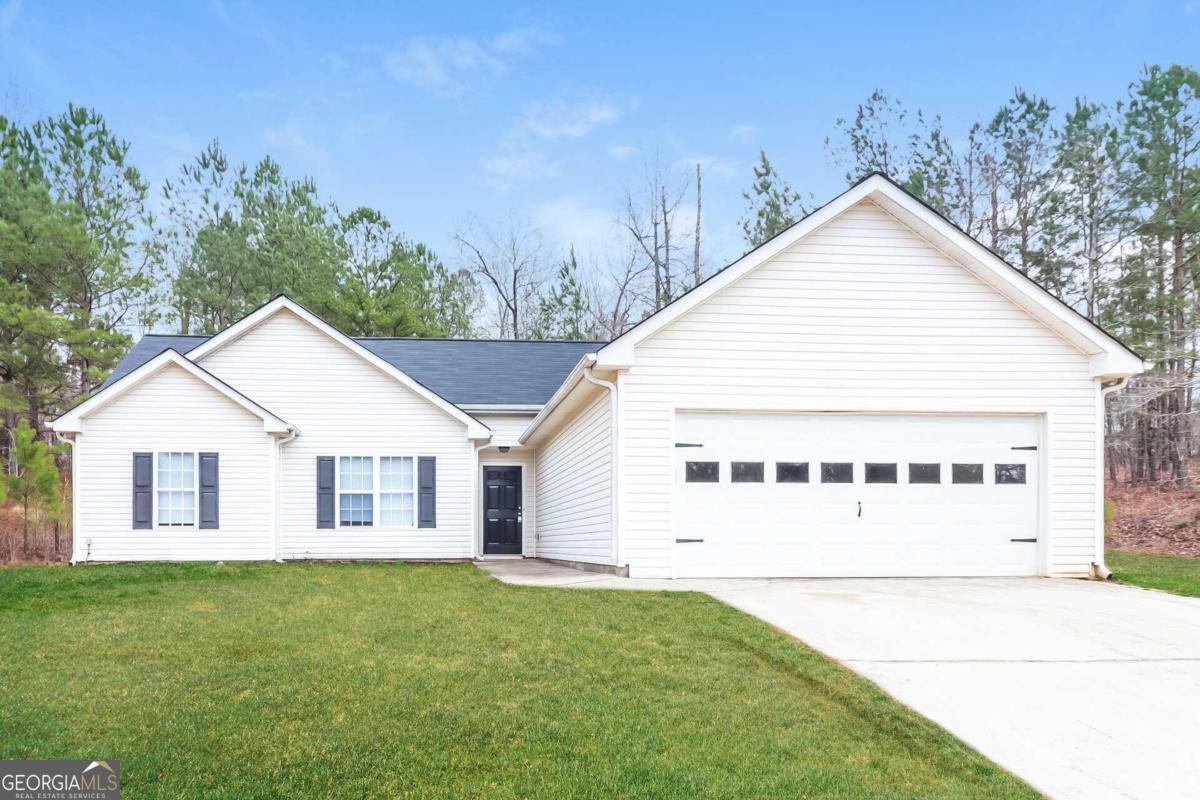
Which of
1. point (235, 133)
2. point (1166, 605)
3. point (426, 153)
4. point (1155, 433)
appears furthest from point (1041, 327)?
point (235, 133)

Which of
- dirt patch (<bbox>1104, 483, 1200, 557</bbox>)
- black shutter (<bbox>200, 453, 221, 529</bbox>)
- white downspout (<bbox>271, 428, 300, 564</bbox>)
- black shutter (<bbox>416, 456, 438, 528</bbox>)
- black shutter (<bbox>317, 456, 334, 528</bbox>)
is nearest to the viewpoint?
black shutter (<bbox>200, 453, 221, 529</bbox>)

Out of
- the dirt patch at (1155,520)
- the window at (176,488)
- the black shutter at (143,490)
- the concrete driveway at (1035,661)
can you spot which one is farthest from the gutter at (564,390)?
the dirt patch at (1155,520)

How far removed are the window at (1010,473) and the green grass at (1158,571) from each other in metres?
1.88

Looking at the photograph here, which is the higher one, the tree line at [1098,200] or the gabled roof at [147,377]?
the tree line at [1098,200]

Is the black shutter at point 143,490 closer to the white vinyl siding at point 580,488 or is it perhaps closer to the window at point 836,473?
the white vinyl siding at point 580,488

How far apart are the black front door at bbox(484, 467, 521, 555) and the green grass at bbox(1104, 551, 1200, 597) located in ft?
37.7

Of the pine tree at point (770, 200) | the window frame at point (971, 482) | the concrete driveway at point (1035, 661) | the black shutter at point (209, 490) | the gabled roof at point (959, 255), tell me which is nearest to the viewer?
the concrete driveway at point (1035, 661)

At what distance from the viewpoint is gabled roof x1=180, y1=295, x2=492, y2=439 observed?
15922mm

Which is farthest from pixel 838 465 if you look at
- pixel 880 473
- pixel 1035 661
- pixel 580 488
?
pixel 1035 661

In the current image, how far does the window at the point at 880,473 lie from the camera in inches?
427

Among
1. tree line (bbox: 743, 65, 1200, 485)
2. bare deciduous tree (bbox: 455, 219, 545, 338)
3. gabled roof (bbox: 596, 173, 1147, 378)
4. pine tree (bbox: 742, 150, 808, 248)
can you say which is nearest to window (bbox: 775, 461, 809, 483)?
gabled roof (bbox: 596, 173, 1147, 378)

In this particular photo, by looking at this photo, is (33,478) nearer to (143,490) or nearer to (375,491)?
(143,490)

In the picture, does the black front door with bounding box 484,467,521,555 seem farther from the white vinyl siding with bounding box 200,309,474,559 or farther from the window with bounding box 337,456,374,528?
the window with bounding box 337,456,374,528

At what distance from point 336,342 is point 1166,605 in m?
13.9
